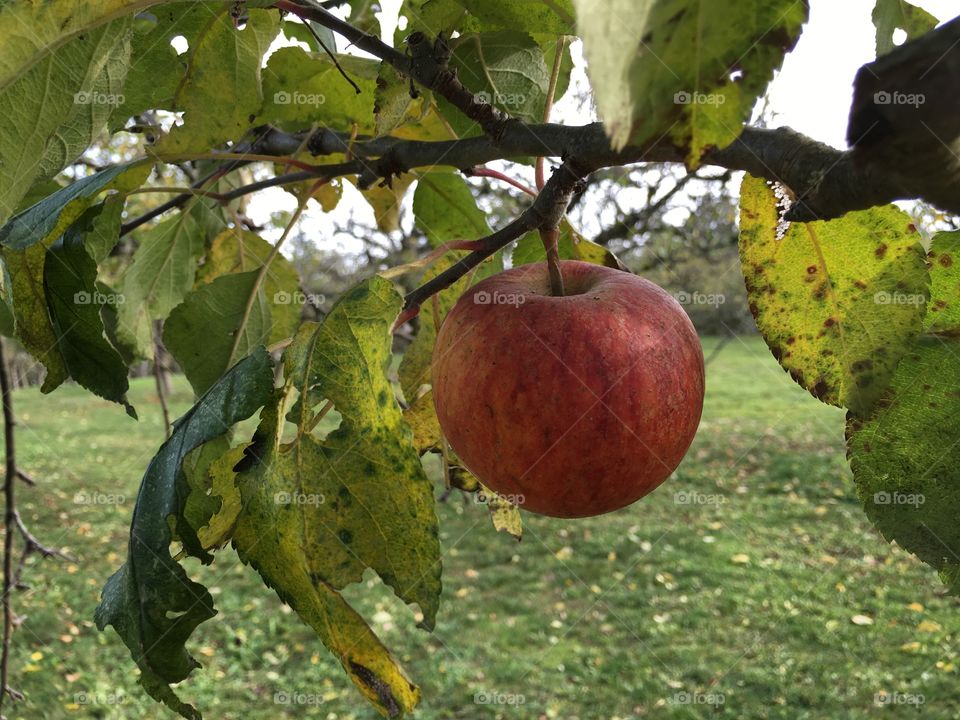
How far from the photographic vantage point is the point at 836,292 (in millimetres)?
800

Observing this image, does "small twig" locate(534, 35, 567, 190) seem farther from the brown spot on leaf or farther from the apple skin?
the brown spot on leaf

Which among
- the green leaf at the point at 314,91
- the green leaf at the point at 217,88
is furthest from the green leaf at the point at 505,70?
the green leaf at the point at 217,88

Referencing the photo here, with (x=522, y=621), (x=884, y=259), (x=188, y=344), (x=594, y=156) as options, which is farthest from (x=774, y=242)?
(x=522, y=621)

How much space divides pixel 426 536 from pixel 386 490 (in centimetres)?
5

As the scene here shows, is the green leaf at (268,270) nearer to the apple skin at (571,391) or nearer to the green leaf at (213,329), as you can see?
the green leaf at (213,329)

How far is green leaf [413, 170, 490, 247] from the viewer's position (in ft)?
4.24

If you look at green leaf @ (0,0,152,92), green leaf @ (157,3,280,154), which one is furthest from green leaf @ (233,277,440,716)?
green leaf @ (157,3,280,154)

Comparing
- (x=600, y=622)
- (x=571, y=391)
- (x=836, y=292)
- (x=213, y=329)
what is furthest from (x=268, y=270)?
(x=600, y=622)

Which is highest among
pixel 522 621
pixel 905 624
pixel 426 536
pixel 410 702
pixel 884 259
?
pixel 884 259

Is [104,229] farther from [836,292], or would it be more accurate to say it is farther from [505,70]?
[836,292]

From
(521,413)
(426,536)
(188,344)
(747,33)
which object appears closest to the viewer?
(747,33)

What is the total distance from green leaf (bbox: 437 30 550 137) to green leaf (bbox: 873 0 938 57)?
39cm

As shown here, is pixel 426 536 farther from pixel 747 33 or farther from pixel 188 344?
pixel 188 344

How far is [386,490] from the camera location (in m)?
0.65
